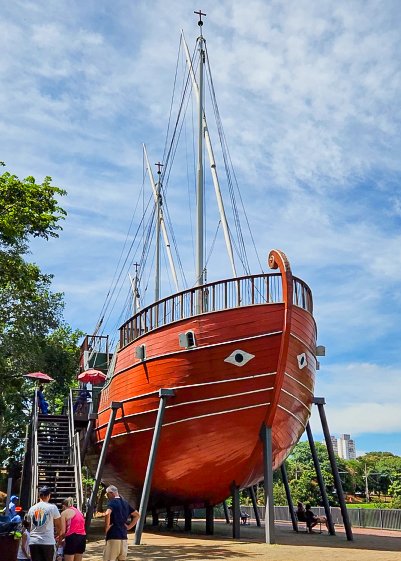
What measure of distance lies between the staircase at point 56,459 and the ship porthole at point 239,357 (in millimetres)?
6756

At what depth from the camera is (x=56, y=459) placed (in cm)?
1897

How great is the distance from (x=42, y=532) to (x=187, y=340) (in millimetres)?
6851

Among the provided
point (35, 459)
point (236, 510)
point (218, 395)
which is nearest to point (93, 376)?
point (35, 459)

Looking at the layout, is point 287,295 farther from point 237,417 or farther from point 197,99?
point 197,99

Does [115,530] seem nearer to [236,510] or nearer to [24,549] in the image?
[24,549]

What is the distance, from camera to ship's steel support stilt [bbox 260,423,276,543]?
516 inches

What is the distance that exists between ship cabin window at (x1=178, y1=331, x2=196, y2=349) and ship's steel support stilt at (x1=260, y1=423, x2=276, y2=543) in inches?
98.3

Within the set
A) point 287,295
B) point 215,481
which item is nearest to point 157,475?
point 215,481

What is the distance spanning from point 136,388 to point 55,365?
20.5 metres

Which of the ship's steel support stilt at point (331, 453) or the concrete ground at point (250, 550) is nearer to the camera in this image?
the concrete ground at point (250, 550)

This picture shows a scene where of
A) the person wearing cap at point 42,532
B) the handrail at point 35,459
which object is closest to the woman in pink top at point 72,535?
the person wearing cap at point 42,532

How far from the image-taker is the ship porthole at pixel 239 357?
44.6 ft

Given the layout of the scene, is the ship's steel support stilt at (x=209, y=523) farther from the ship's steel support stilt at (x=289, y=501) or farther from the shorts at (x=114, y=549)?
the shorts at (x=114, y=549)

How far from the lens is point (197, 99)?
62.6ft
